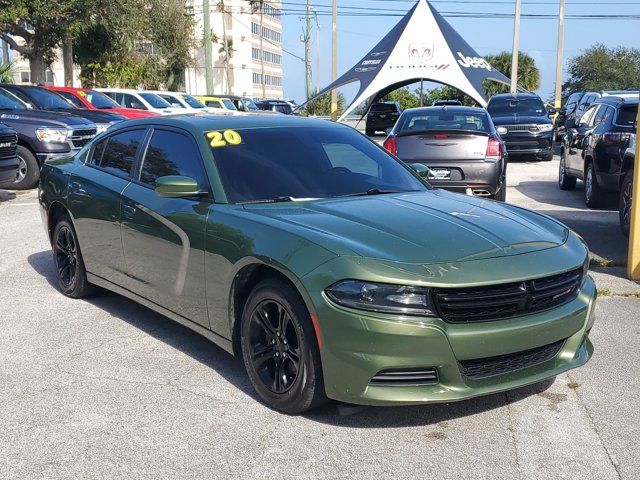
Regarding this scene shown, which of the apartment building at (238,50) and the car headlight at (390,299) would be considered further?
the apartment building at (238,50)

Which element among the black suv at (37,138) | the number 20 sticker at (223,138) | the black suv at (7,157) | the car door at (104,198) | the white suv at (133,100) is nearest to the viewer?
the number 20 sticker at (223,138)

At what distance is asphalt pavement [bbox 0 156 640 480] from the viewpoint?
3670 millimetres

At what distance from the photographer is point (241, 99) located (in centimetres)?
3416

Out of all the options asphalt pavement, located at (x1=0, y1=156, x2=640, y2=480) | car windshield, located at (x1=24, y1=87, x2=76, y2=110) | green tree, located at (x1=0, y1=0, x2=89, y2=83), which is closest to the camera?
asphalt pavement, located at (x1=0, y1=156, x2=640, y2=480)

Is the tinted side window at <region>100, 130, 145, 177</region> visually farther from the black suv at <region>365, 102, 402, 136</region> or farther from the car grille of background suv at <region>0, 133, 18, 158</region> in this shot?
the black suv at <region>365, 102, 402, 136</region>

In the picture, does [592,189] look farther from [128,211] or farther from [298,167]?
[128,211]

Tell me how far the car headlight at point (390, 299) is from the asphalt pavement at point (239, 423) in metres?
0.66

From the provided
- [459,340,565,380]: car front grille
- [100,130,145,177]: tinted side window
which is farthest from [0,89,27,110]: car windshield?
[459,340,565,380]: car front grille

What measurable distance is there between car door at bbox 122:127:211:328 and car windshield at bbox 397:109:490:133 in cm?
640

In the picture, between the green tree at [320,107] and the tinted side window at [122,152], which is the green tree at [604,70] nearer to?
the green tree at [320,107]

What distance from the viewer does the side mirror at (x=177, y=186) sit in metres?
4.79

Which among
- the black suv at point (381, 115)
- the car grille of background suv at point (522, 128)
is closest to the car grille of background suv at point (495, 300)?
the car grille of background suv at point (522, 128)

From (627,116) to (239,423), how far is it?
363 inches

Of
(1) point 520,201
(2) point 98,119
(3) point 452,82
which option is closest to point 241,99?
(3) point 452,82
